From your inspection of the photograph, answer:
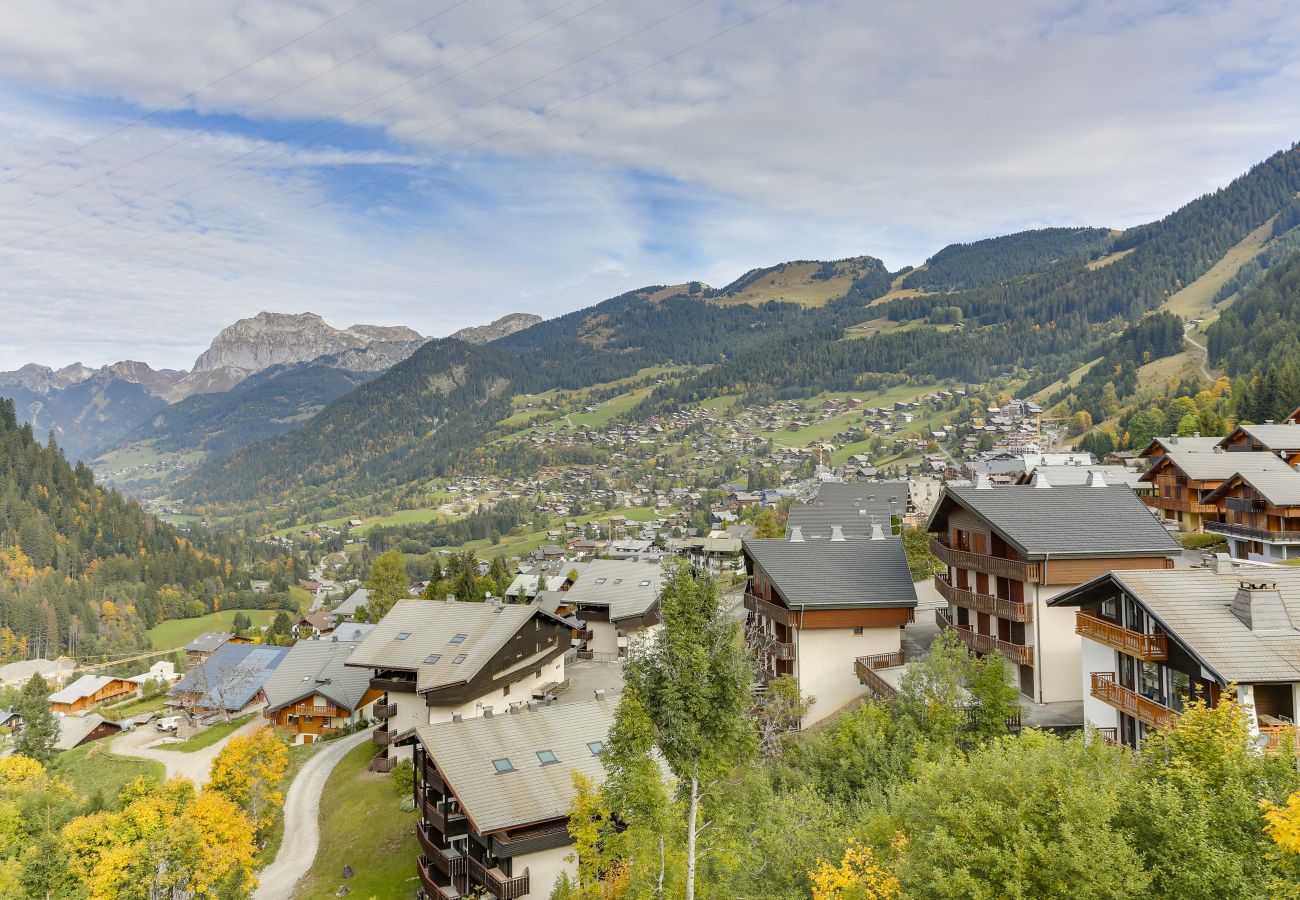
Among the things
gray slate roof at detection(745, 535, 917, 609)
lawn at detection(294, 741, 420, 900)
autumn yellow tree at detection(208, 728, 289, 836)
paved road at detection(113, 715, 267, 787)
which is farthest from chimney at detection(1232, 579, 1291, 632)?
paved road at detection(113, 715, 267, 787)

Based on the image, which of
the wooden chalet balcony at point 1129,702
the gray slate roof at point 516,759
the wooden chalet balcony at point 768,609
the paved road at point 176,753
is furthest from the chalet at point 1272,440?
the paved road at point 176,753

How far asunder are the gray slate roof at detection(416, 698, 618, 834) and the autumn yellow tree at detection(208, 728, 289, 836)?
58.6 ft

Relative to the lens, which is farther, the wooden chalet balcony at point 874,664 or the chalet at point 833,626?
the chalet at point 833,626

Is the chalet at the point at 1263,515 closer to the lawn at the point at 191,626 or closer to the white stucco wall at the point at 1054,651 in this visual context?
the white stucco wall at the point at 1054,651

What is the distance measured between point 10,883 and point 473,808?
1932 centimetres

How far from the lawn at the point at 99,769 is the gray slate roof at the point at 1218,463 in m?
75.4

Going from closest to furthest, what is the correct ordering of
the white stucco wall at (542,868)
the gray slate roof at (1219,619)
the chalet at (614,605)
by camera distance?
the gray slate roof at (1219,619), the white stucco wall at (542,868), the chalet at (614,605)

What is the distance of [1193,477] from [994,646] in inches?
1406

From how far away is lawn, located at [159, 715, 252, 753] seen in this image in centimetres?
6239

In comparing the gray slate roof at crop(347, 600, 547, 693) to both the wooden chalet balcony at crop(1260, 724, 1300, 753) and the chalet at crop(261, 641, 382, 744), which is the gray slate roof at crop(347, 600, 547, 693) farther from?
the wooden chalet balcony at crop(1260, 724, 1300, 753)

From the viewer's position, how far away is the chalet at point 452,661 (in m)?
43.4

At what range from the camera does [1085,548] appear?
3203cm

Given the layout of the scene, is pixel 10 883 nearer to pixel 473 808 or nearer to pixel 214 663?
pixel 473 808

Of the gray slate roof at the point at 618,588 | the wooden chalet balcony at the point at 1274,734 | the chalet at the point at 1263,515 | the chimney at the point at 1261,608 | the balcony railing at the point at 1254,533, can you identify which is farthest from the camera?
the gray slate roof at the point at 618,588
